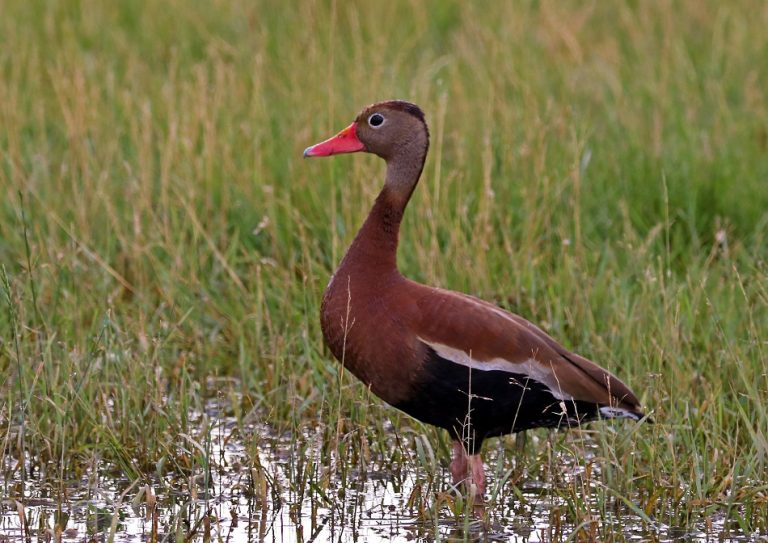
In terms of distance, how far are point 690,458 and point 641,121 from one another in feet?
11.4

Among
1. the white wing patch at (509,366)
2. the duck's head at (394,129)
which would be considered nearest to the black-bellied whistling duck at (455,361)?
the white wing patch at (509,366)

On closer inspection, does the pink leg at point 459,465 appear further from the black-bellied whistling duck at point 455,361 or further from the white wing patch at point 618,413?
the white wing patch at point 618,413

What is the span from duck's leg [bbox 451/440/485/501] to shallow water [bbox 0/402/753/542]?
0.07 meters

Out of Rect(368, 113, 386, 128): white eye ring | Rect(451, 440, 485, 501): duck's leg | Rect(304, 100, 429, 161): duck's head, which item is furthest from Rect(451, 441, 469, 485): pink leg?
Rect(368, 113, 386, 128): white eye ring

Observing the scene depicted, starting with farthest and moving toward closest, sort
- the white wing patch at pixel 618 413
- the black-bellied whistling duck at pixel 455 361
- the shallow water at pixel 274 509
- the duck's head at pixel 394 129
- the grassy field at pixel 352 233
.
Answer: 1. the duck's head at pixel 394 129
2. the grassy field at pixel 352 233
3. the white wing patch at pixel 618 413
4. the black-bellied whistling duck at pixel 455 361
5. the shallow water at pixel 274 509

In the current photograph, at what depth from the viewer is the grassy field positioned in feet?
15.6

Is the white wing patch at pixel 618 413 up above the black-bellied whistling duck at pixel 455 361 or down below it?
below

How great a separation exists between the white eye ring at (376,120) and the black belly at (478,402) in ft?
3.01

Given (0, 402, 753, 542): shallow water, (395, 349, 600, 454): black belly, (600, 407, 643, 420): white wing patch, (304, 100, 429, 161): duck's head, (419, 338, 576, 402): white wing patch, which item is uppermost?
(304, 100, 429, 161): duck's head

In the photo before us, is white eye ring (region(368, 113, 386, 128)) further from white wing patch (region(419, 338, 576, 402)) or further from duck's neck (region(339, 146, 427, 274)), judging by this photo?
white wing patch (region(419, 338, 576, 402))

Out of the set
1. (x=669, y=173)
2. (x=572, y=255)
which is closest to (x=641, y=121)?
(x=669, y=173)

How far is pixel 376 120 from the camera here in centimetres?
500

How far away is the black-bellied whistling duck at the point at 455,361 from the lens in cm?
449

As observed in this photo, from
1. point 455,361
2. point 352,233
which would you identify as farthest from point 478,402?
point 352,233
